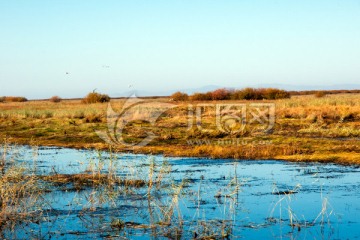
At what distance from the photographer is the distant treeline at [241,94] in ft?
201

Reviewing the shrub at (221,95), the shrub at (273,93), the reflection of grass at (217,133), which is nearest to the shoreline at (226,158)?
the reflection of grass at (217,133)

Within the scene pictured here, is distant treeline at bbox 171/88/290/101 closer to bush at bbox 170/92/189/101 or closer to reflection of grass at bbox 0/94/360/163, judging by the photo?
bush at bbox 170/92/189/101

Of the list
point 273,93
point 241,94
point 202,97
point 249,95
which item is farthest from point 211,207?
point 202,97

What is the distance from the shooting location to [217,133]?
1032 inches

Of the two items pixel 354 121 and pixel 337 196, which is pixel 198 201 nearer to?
pixel 337 196

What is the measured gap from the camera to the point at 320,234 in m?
9.16

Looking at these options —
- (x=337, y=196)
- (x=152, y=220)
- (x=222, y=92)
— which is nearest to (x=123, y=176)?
(x=152, y=220)

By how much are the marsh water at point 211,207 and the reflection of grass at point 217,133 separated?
3.63 meters

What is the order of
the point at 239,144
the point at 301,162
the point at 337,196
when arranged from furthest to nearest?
Answer: the point at 239,144 → the point at 301,162 → the point at 337,196

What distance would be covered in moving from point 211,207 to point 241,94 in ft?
168

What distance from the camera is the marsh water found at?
9.28 m

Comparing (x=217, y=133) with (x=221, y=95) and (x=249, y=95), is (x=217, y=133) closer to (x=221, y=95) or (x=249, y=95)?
(x=249, y=95)

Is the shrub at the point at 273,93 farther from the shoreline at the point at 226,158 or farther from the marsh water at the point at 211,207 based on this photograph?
the marsh water at the point at 211,207

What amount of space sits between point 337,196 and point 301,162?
576 cm
